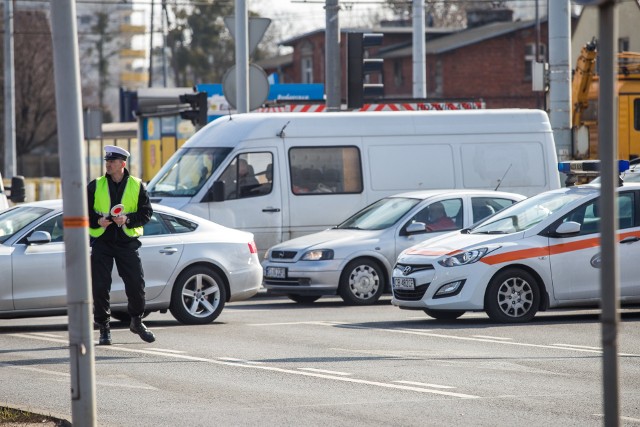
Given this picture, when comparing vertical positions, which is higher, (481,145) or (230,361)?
(481,145)

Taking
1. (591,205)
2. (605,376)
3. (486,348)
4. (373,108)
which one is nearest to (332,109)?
(373,108)

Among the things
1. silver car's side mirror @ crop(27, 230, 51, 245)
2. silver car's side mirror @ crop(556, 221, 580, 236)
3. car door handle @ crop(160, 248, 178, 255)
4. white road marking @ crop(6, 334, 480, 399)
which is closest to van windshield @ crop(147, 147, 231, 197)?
car door handle @ crop(160, 248, 178, 255)

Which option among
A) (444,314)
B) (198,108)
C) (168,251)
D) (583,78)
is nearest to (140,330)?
(168,251)

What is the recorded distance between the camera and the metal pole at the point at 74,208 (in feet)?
21.9

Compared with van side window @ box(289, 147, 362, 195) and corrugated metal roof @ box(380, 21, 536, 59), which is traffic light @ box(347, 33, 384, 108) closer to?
van side window @ box(289, 147, 362, 195)

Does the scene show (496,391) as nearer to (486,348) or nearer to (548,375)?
(548,375)

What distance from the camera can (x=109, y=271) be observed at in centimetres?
1234

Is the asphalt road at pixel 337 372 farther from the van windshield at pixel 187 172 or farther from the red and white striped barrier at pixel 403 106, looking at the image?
the red and white striped barrier at pixel 403 106

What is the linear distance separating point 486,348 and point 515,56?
4979cm

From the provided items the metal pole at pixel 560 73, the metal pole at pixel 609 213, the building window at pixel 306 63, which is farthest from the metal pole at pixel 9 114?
the metal pole at pixel 609 213

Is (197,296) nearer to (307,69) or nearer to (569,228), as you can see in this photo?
(569,228)

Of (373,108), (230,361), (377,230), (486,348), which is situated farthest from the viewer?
(373,108)

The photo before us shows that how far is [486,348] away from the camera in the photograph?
1204 centimetres

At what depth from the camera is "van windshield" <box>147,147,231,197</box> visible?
781 inches
